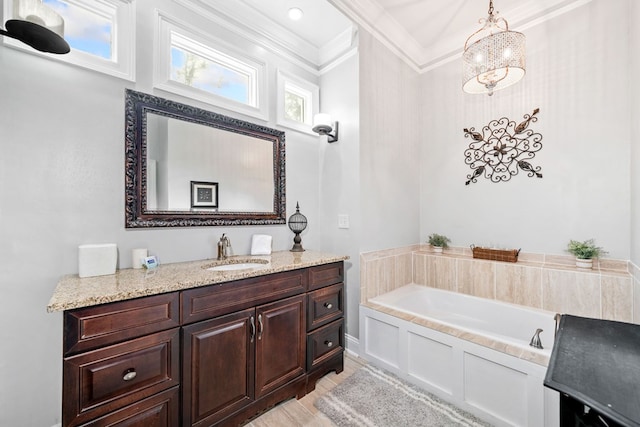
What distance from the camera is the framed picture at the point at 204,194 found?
1895 mm

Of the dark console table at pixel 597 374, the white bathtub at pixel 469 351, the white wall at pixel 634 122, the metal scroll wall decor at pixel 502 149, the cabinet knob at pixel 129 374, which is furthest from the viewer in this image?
the metal scroll wall decor at pixel 502 149

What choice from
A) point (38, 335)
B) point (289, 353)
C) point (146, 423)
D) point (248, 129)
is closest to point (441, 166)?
point (248, 129)

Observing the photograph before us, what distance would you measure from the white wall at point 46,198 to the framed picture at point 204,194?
1.33 feet

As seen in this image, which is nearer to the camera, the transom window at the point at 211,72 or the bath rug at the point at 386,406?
the bath rug at the point at 386,406

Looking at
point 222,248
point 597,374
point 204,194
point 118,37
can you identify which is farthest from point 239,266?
point 597,374

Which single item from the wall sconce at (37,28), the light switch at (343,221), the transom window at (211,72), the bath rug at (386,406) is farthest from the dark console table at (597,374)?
the transom window at (211,72)

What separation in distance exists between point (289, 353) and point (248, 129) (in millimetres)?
1767

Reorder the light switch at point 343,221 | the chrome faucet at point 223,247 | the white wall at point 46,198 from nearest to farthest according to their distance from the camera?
the white wall at point 46,198
the chrome faucet at point 223,247
the light switch at point 343,221

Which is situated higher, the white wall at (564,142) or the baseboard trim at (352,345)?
the white wall at (564,142)

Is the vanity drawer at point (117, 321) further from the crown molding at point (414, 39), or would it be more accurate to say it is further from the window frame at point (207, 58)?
the crown molding at point (414, 39)

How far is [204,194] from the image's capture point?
76.4 inches

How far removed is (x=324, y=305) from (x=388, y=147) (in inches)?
66.9

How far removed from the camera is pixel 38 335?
1362 millimetres

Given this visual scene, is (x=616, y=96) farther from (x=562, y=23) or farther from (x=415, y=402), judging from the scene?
(x=415, y=402)
